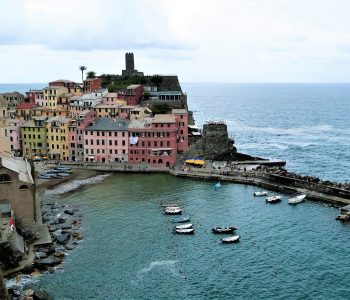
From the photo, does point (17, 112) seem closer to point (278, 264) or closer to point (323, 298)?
point (278, 264)

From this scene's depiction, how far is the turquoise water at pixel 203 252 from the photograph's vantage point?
51.8 m

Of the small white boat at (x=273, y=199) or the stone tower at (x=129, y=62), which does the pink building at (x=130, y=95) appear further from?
the small white boat at (x=273, y=199)

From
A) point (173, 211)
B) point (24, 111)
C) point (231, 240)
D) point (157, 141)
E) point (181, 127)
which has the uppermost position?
point (24, 111)

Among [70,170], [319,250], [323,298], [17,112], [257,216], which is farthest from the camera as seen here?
[17,112]

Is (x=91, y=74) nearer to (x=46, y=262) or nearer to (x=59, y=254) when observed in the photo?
(x=59, y=254)

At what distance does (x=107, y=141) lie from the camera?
107875 millimetres

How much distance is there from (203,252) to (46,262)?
1977 centimetres

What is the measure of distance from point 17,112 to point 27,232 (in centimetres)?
7181

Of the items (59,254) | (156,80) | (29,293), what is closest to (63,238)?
(59,254)

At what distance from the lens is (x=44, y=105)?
135m

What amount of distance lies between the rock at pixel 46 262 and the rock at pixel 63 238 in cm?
530

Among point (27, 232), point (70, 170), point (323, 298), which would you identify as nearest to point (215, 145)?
point (70, 170)

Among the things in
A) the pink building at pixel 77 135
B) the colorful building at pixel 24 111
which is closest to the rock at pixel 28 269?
the pink building at pixel 77 135

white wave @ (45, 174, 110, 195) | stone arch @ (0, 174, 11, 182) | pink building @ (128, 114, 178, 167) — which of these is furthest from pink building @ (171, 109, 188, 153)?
stone arch @ (0, 174, 11, 182)
